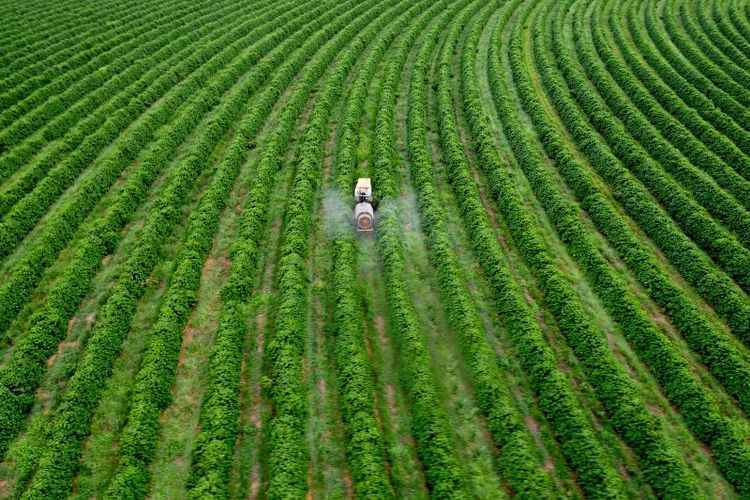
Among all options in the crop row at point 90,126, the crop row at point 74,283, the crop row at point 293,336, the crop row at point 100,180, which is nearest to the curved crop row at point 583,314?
the crop row at point 293,336

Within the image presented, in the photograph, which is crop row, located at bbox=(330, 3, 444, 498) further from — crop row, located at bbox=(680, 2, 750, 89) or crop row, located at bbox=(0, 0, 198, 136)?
crop row, located at bbox=(680, 2, 750, 89)

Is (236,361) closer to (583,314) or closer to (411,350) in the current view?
(411,350)

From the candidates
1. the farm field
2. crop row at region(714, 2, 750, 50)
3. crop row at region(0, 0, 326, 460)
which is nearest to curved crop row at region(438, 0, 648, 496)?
the farm field

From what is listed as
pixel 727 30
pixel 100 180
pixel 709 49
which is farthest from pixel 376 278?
pixel 727 30

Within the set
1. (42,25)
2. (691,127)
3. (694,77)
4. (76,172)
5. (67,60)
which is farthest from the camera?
(42,25)

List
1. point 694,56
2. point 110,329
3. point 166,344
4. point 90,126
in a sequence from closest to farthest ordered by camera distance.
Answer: point 166,344
point 110,329
point 90,126
point 694,56

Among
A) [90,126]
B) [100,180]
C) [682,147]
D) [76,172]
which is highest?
[90,126]
